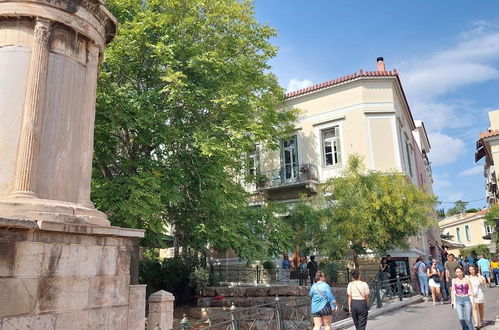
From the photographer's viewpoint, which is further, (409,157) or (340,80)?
(409,157)

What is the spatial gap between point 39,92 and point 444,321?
10485 mm

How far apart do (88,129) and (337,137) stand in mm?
16881

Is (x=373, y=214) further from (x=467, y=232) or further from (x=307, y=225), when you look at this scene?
(x=467, y=232)

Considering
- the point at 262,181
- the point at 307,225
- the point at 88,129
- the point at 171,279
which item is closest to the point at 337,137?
the point at 262,181

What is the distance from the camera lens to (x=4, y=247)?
5270 mm

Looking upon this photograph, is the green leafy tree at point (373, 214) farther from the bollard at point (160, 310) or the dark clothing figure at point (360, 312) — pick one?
the bollard at point (160, 310)

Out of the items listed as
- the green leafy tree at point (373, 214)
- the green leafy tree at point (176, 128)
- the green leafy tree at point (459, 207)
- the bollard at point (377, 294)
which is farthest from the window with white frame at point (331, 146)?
the green leafy tree at point (459, 207)

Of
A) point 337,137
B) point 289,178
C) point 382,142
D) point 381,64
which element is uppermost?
point 381,64

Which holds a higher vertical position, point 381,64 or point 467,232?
point 381,64

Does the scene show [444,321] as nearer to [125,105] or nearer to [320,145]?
[125,105]

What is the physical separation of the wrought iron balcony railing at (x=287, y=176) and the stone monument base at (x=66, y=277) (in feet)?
47.6

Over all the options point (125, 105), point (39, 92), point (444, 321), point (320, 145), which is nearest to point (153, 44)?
point (125, 105)

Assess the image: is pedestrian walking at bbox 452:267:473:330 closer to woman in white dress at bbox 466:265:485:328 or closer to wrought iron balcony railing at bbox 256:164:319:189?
woman in white dress at bbox 466:265:485:328

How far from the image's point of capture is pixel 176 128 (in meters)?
12.3
